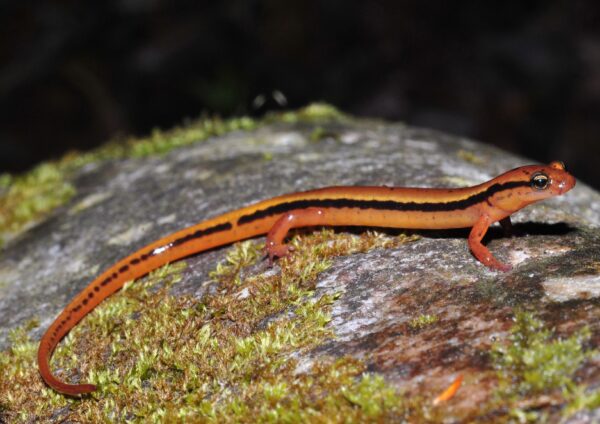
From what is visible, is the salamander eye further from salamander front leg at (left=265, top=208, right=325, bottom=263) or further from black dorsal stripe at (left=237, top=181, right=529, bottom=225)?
salamander front leg at (left=265, top=208, right=325, bottom=263)

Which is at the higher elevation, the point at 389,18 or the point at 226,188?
the point at 389,18

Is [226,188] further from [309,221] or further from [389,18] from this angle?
[389,18]

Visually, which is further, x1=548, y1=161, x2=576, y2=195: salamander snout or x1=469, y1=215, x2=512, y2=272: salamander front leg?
x1=548, y1=161, x2=576, y2=195: salamander snout

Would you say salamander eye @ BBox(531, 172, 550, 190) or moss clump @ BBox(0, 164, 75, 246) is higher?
salamander eye @ BBox(531, 172, 550, 190)

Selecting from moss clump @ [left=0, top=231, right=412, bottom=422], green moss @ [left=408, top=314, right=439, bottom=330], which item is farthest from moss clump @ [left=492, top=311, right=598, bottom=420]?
moss clump @ [left=0, top=231, right=412, bottom=422]

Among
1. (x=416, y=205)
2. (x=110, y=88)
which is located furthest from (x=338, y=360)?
(x=110, y=88)

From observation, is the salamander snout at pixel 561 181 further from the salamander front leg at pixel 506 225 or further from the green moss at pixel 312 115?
the green moss at pixel 312 115

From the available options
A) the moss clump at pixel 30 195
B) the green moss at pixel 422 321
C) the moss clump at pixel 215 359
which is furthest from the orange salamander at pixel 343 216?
A: the moss clump at pixel 30 195
